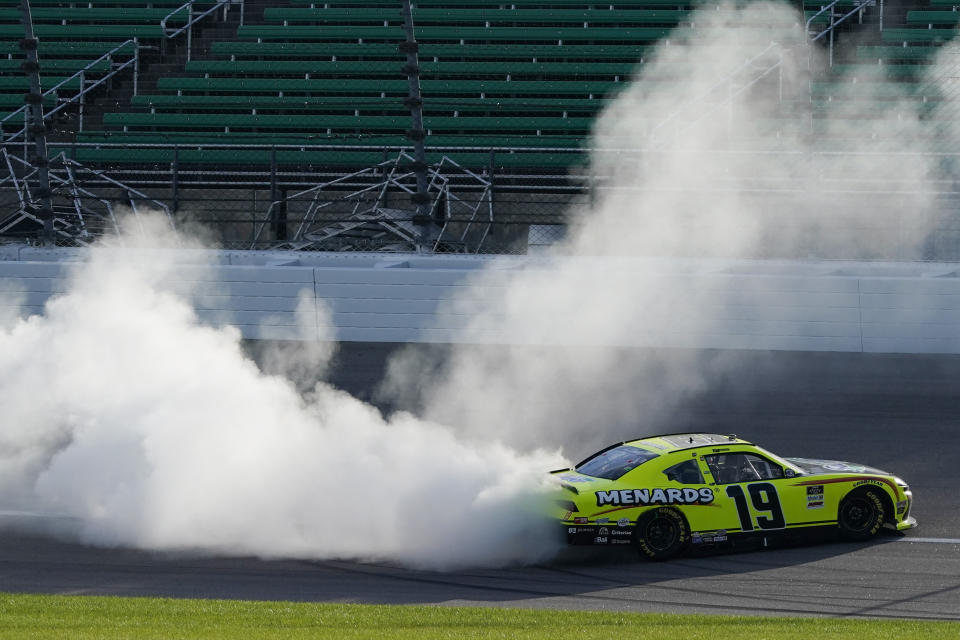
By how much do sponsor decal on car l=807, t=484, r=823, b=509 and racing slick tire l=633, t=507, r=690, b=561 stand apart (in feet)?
3.43

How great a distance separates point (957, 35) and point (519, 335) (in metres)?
13.1

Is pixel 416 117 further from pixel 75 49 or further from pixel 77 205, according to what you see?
pixel 75 49

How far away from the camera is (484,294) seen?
15.5 m

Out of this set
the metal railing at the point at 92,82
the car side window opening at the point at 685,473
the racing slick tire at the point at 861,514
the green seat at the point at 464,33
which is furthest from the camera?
the green seat at the point at 464,33

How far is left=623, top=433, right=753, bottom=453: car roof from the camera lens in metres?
10.0

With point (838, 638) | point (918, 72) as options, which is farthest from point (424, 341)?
point (918, 72)

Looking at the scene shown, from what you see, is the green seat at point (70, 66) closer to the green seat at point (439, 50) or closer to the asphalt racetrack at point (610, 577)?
the green seat at point (439, 50)

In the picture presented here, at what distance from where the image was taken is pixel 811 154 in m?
18.1

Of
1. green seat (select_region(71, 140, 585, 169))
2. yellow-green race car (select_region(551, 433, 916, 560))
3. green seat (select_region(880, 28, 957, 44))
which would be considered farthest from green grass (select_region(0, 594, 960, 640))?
green seat (select_region(880, 28, 957, 44))

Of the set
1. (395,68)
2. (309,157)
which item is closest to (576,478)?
(309,157)

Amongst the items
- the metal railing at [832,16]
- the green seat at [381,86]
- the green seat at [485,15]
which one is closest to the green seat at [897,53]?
the metal railing at [832,16]

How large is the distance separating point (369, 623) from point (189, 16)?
21.1m

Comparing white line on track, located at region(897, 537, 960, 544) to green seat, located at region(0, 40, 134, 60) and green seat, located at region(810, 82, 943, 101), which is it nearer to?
green seat, located at region(810, 82, 943, 101)

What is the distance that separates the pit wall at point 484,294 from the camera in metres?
15.0
